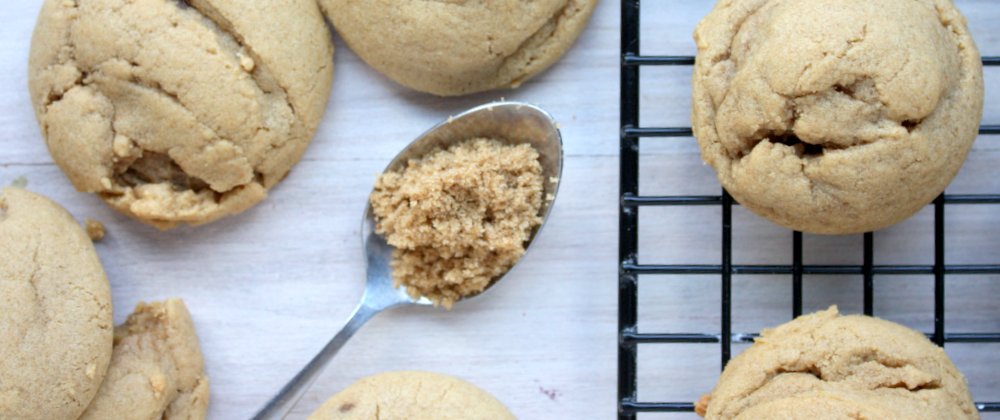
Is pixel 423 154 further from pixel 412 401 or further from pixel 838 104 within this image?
pixel 838 104

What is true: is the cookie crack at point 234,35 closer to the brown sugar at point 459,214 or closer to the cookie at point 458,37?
the cookie at point 458,37

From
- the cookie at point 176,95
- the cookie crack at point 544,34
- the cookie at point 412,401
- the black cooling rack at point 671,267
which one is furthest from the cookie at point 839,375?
the cookie at point 176,95

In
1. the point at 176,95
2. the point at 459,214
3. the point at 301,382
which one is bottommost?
the point at 301,382

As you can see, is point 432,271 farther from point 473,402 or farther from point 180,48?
point 180,48

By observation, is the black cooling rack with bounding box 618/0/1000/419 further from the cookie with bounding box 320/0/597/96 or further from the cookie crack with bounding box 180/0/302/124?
the cookie crack with bounding box 180/0/302/124

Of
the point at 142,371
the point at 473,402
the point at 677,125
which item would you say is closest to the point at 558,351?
the point at 473,402

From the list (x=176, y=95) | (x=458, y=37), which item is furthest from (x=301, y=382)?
(x=458, y=37)

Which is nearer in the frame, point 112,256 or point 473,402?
point 473,402
